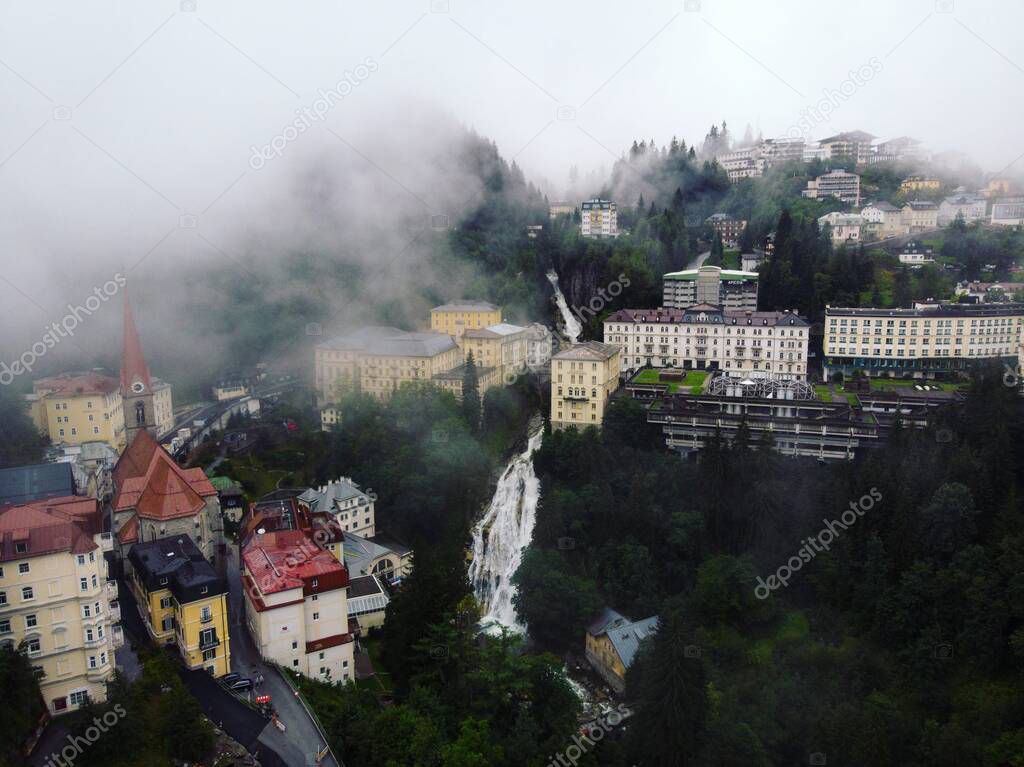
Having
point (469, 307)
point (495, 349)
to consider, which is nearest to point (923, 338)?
point (495, 349)

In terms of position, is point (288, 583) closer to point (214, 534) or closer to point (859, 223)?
point (214, 534)

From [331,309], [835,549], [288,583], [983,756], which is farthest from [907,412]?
[331,309]

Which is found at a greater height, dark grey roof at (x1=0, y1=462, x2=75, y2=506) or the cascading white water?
dark grey roof at (x1=0, y1=462, x2=75, y2=506)

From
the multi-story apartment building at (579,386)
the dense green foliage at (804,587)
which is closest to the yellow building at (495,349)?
the multi-story apartment building at (579,386)

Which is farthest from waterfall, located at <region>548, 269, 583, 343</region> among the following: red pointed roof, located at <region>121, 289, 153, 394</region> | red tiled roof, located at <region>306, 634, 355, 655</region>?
red tiled roof, located at <region>306, 634, 355, 655</region>

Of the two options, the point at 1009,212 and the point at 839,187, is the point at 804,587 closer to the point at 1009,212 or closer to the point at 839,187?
the point at 1009,212

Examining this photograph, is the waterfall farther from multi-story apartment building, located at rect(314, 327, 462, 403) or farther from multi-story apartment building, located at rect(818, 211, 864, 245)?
multi-story apartment building, located at rect(818, 211, 864, 245)
